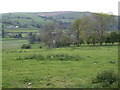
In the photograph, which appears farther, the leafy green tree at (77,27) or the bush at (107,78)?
the leafy green tree at (77,27)

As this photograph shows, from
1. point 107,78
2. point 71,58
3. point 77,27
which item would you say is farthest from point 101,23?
point 107,78

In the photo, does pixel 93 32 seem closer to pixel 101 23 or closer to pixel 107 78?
pixel 101 23

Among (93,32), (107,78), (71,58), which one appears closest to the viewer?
(107,78)

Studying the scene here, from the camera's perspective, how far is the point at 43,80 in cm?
1191

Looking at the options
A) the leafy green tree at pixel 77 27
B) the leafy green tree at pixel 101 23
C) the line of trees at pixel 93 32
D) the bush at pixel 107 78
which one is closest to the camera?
the bush at pixel 107 78

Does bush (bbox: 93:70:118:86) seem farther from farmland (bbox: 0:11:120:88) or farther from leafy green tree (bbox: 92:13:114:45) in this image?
leafy green tree (bbox: 92:13:114:45)

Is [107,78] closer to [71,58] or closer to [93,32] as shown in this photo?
[71,58]

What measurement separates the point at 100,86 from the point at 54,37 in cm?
5947

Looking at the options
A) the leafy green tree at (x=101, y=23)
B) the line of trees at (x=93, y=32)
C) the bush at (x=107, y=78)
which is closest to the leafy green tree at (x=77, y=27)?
the line of trees at (x=93, y=32)

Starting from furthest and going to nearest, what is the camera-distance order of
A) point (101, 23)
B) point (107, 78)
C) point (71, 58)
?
point (101, 23) → point (71, 58) → point (107, 78)

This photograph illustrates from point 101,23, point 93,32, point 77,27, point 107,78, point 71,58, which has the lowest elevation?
point 71,58

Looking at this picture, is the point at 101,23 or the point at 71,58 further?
the point at 101,23

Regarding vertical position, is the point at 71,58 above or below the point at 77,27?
below

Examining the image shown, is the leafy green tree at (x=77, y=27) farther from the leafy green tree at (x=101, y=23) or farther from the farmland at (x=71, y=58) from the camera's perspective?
the leafy green tree at (x=101, y=23)
